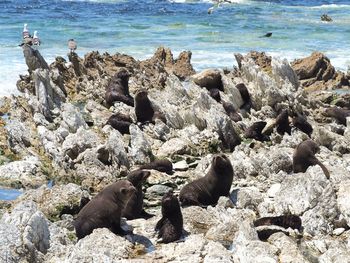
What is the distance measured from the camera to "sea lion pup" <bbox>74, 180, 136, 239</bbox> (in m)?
10.2

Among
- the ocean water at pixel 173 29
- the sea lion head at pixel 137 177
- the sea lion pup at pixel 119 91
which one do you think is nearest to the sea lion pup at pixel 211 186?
the sea lion head at pixel 137 177

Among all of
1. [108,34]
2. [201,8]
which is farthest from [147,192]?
[201,8]

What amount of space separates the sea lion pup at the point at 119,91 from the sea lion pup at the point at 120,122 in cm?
237

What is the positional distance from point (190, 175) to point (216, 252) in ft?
16.6

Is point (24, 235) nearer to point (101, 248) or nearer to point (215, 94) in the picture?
point (101, 248)

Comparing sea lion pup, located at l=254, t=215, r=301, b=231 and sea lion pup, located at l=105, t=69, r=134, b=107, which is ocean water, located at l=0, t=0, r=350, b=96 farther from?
sea lion pup, located at l=254, t=215, r=301, b=231

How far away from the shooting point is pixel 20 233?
926 centimetres

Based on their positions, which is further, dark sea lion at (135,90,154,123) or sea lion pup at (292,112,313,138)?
dark sea lion at (135,90,154,123)

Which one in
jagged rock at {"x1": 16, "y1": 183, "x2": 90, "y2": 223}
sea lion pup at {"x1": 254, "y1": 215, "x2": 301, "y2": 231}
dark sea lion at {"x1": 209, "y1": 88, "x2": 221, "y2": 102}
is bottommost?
dark sea lion at {"x1": 209, "y1": 88, "x2": 221, "y2": 102}

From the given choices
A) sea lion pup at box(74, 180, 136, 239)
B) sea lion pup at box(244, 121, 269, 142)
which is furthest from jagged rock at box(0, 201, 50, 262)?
sea lion pup at box(244, 121, 269, 142)

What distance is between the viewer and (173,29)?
43.2 metres

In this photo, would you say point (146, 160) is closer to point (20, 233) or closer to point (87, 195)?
point (87, 195)

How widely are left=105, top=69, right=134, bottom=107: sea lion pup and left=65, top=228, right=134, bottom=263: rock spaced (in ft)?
32.9

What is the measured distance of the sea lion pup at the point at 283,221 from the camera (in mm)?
10484
